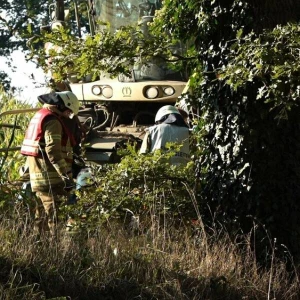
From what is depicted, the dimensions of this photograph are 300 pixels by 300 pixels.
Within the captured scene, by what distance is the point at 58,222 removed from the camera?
836cm

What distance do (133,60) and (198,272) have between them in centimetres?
246

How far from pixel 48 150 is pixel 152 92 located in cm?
443

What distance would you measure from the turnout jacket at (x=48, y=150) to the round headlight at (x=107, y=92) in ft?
14.1

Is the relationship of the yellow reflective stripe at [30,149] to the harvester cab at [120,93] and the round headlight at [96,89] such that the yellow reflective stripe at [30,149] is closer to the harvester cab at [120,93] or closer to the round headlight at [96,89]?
the harvester cab at [120,93]

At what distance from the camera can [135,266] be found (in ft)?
23.3

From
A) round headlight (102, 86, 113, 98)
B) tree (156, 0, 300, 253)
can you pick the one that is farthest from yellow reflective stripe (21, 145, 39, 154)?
round headlight (102, 86, 113, 98)

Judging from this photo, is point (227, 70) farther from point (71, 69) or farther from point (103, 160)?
point (103, 160)

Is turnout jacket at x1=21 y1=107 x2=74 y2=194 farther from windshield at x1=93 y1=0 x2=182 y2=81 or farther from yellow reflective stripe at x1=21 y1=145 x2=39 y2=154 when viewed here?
windshield at x1=93 y1=0 x2=182 y2=81

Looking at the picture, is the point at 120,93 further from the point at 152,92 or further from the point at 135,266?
the point at 135,266

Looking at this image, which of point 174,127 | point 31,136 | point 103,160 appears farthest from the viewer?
point 103,160

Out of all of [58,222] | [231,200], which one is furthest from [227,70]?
[58,222]

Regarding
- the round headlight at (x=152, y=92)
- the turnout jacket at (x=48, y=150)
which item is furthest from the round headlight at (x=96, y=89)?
the turnout jacket at (x=48, y=150)

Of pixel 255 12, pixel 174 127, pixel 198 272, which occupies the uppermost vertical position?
pixel 255 12

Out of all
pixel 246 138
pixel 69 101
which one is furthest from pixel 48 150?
pixel 246 138
